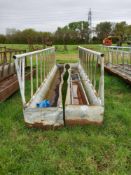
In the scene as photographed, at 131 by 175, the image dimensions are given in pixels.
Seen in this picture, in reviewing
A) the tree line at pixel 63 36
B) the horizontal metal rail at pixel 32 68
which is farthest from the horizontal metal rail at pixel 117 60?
the tree line at pixel 63 36

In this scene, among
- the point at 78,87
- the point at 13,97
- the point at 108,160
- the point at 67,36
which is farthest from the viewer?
the point at 67,36

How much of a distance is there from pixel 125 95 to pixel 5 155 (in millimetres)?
3570

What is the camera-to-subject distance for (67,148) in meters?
3.18

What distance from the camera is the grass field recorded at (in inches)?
107

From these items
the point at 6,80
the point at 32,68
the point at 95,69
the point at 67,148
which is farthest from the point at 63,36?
the point at 67,148

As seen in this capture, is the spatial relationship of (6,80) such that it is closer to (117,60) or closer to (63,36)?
(117,60)

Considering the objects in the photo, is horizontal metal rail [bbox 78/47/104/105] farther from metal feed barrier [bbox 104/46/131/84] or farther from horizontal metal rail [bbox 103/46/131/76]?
horizontal metal rail [bbox 103/46/131/76]

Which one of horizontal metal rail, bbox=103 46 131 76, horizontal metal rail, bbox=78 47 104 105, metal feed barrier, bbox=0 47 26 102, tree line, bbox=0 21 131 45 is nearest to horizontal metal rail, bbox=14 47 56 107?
metal feed barrier, bbox=0 47 26 102

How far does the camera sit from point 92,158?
294cm

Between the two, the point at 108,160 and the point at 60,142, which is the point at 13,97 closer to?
the point at 60,142

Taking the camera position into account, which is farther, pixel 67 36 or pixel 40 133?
pixel 67 36

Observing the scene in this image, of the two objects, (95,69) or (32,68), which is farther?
(32,68)

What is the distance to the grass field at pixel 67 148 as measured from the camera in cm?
272

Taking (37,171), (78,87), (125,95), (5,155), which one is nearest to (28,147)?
(5,155)
